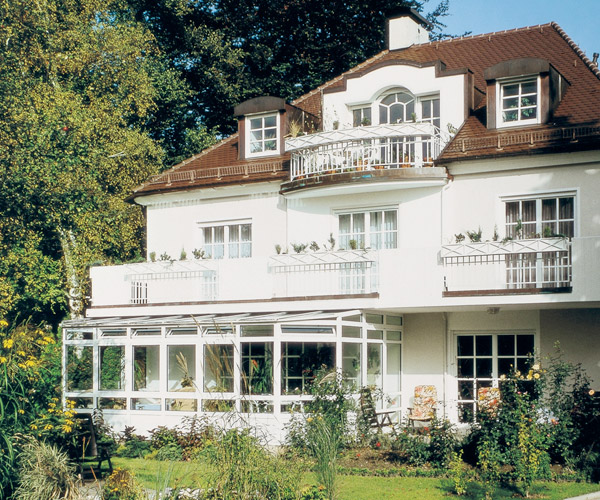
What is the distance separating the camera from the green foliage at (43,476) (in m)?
9.69

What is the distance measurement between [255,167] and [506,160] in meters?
6.45

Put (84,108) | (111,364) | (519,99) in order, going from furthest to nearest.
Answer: (84,108) → (111,364) → (519,99)

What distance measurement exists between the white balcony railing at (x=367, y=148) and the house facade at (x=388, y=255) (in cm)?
5

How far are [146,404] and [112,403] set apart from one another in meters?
0.89

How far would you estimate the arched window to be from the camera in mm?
21016

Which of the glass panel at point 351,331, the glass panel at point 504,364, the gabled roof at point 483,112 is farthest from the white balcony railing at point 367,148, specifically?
the glass panel at point 504,364

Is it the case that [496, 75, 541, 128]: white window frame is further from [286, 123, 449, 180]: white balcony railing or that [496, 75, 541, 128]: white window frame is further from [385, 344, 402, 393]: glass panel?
[385, 344, 402, 393]: glass panel

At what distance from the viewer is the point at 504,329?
18.9 metres

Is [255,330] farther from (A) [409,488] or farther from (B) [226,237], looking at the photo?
(A) [409,488]

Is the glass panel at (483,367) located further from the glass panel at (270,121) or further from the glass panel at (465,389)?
the glass panel at (270,121)

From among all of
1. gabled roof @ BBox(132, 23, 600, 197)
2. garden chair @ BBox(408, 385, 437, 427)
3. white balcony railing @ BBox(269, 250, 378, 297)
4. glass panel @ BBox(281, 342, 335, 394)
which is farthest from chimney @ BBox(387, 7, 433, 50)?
garden chair @ BBox(408, 385, 437, 427)

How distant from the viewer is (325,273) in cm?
1903

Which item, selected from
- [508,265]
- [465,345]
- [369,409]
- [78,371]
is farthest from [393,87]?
[78,371]

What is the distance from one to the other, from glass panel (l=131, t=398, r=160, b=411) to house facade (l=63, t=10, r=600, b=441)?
2.0 inches
